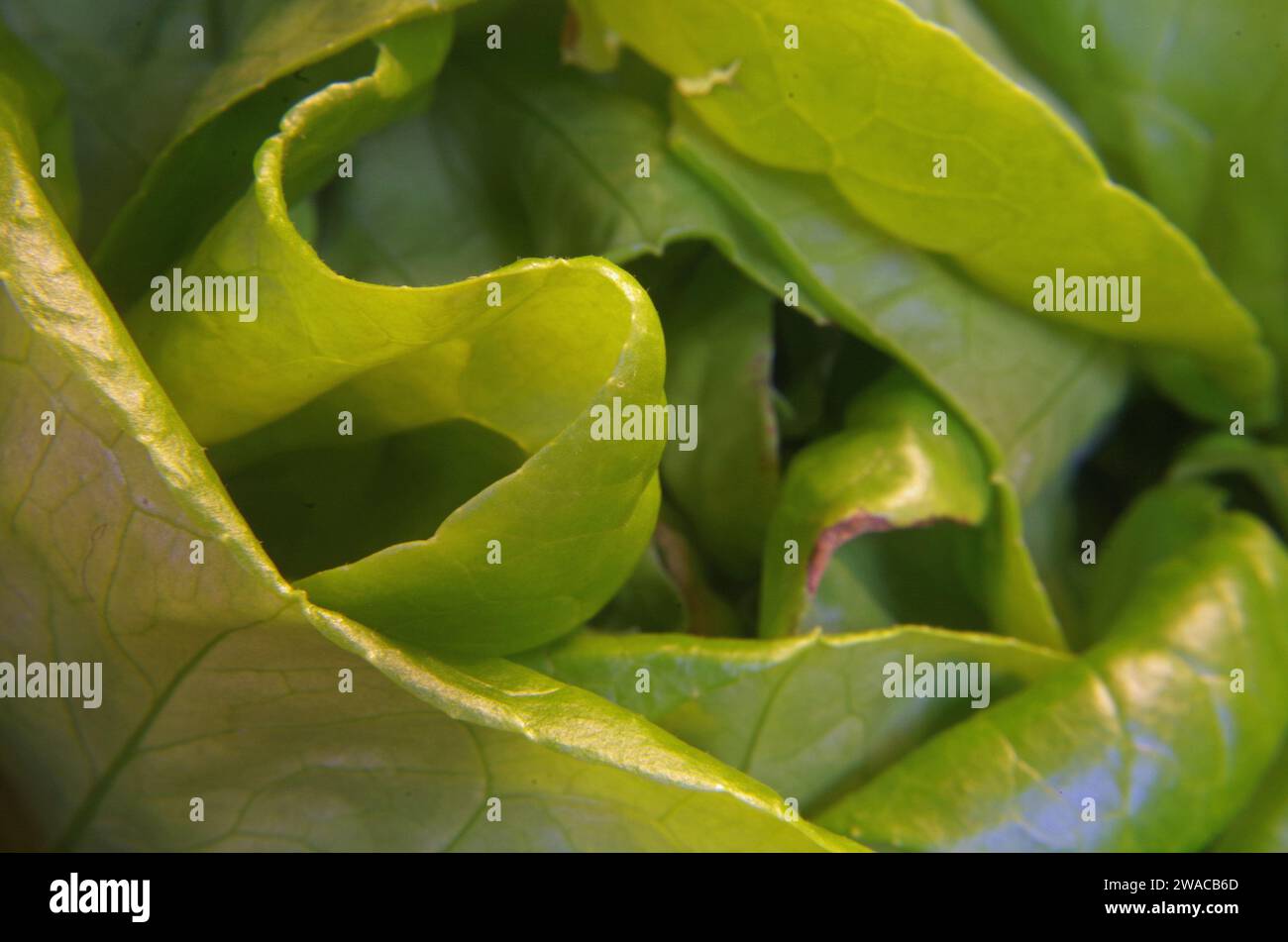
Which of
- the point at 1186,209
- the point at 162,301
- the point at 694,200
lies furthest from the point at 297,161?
the point at 1186,209

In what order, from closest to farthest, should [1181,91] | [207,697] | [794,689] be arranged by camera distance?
[207,697] → [794,689] → [1181,91]

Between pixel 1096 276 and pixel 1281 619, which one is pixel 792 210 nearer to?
pixel 1096 276

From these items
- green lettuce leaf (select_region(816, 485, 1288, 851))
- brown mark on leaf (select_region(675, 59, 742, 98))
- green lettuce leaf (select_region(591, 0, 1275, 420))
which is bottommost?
green lettuce leaf (select_region(816, 485, 1288, 851))

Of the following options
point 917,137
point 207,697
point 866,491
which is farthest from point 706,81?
point 207,697

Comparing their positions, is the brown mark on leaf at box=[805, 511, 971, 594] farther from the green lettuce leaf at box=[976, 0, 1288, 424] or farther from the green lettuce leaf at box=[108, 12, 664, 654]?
the green lettuce leaf at box=[976, 0, 1288, 424]

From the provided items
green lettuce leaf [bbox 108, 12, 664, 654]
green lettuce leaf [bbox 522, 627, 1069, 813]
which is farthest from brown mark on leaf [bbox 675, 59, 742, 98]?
green lettuce leaf [bbox 522, 627, 1069, 813]

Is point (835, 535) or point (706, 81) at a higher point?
point (706, 81)

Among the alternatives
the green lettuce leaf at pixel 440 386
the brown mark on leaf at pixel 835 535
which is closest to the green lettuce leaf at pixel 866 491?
the brown mark on leaf at pixel 835 535

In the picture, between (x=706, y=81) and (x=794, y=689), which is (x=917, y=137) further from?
(x=794, y=689)

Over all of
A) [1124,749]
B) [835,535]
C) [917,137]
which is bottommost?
[1124,749]

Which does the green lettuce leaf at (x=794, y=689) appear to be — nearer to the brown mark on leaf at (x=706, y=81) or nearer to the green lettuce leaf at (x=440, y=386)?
the green lettuce leaf at (x=440, y=386)
